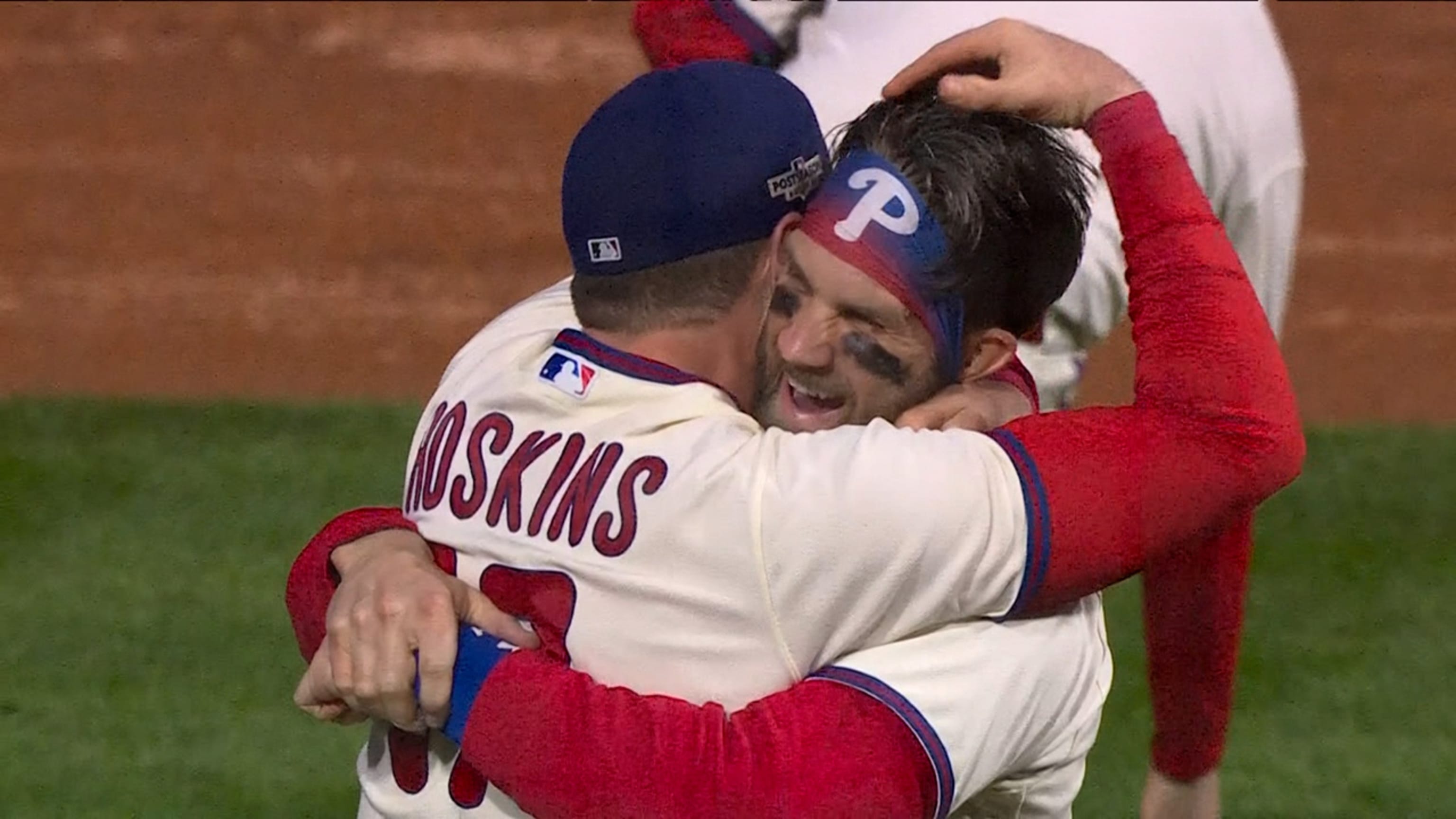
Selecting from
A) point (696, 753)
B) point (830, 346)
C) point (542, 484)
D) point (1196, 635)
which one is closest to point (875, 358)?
point (830, 346)

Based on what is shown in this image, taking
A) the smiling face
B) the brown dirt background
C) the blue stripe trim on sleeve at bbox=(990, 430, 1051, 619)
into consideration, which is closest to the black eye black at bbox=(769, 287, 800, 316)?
the smiling face

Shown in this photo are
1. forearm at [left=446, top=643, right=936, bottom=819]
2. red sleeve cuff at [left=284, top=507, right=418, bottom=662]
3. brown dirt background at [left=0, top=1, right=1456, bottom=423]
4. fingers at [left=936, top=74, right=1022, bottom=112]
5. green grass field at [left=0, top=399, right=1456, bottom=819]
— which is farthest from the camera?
brown dirt background at [left=0, top=1, right=1456, bottom=423]

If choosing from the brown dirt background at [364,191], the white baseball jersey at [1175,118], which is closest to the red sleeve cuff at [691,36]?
the white baseball jersey at [1175,118]

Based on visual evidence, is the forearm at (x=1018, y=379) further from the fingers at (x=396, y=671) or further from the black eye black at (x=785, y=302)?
the fingers at (x=396, y=671)

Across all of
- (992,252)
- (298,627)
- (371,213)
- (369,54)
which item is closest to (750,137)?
(992,252)

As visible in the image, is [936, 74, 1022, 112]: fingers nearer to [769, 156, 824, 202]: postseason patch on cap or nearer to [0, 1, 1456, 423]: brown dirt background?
[769, 156, 824, 202]: postseason patch on cap

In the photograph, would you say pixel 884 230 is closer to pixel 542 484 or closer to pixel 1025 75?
pixel 1025 75
